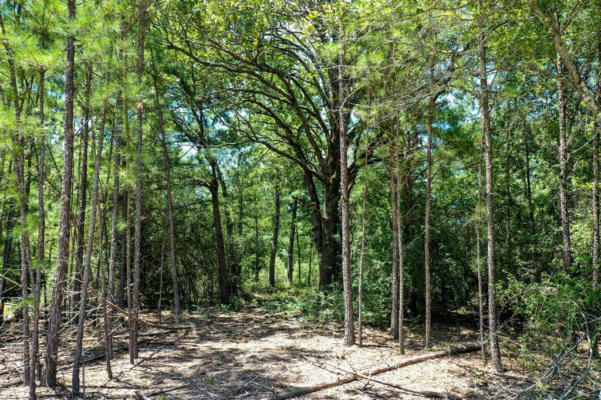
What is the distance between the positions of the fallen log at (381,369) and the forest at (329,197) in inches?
1.3

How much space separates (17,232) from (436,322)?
8441mm

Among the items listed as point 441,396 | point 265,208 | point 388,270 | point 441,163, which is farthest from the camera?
point 265,208

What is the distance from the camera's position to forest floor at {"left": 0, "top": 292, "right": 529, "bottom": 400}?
4914 millimetres

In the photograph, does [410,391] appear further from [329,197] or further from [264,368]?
[329,197]

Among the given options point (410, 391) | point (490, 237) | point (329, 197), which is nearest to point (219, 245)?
point (329, 197)

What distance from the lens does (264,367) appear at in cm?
586

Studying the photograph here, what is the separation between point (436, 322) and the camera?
30.1ft

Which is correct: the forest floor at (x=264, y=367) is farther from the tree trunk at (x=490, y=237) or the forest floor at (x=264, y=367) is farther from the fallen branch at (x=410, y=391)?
the tree trunk at (x=490, y=237)

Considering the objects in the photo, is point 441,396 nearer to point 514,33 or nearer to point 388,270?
point 388,270

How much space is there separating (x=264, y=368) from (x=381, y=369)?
1.75 metres

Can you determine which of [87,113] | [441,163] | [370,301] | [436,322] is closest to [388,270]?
[370,301]

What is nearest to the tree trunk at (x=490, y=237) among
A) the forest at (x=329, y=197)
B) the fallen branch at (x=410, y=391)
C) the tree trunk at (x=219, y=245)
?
the forest at (x=329, y=197)

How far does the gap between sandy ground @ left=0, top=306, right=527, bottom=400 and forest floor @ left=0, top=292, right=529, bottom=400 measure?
0.04 ft

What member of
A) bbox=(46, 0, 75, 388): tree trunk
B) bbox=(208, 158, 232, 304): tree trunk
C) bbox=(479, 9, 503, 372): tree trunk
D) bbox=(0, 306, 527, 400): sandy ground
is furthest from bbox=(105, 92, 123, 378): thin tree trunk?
bbox=(208, 158, 232, 304): tree trunk
